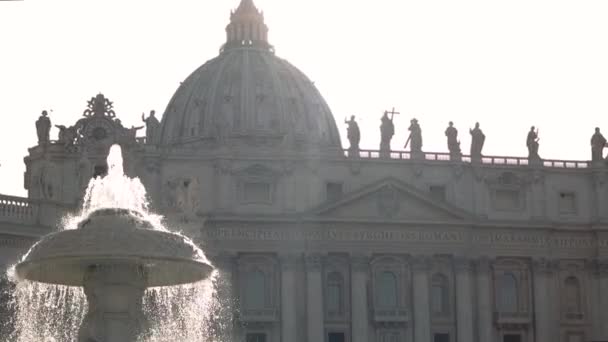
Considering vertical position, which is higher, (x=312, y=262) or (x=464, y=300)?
(x=312, y=262)

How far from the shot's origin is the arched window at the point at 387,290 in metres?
75.8

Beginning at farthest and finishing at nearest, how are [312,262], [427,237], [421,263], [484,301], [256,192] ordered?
[484,301], [427,237], [421,263], [256,192], [312,262]

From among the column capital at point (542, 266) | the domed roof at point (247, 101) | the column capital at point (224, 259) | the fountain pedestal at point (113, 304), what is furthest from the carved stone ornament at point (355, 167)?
the fountain pedestal at point (113, 304)

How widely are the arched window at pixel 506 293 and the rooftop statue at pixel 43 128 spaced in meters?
26.8

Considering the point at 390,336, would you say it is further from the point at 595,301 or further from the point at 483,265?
the point at 595,301

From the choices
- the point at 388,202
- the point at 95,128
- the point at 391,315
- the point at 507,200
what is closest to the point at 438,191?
the point at 388,202

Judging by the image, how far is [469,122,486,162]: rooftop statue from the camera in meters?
79.0

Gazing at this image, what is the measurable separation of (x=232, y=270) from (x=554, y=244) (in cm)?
1921

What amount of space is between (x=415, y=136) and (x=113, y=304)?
52.7m

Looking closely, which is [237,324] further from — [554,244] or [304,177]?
[554,244]

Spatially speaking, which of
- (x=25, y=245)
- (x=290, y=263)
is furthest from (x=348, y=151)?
(x=25, y=245)

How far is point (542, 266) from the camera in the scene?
7838 cm

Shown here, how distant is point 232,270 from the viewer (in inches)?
2916

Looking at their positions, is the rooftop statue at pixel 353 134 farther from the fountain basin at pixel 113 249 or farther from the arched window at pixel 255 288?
the fountain basin at pixel 113 249
